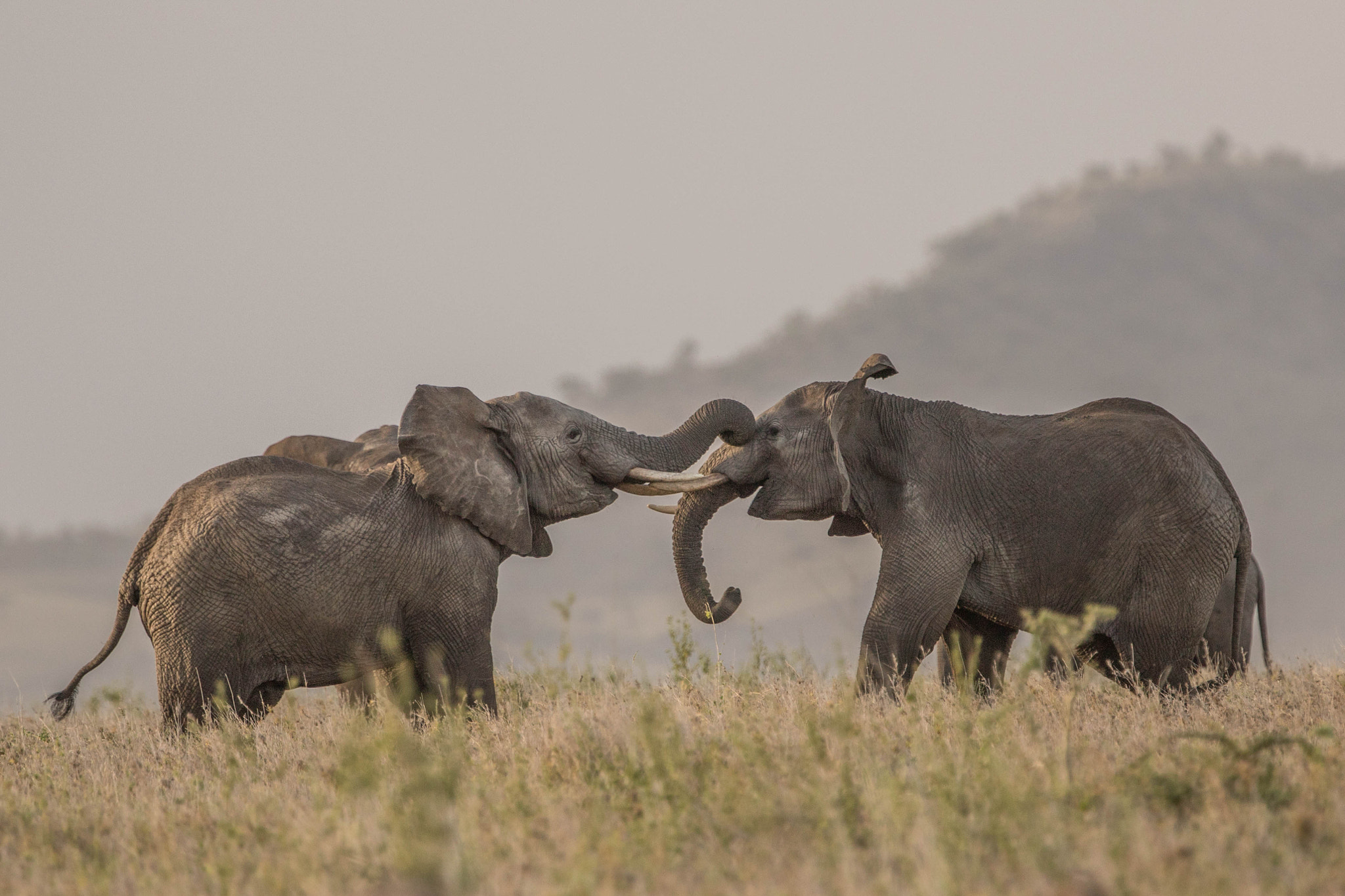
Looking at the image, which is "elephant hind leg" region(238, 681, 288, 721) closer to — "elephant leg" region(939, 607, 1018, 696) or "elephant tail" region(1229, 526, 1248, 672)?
"elephant leg" region(939, 607, 1018, 696)

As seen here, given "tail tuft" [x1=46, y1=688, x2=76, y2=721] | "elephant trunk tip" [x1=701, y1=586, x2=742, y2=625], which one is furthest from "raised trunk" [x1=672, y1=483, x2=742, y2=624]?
"tail tuft" [x1=46, y1=688, x2=76, y2=721]

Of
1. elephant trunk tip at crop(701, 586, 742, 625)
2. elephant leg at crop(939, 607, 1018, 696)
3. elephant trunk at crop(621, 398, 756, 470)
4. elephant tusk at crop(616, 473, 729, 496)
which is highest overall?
elephant trunk at crop(621, 398, 756, 470)

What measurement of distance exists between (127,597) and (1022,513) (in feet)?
21.4

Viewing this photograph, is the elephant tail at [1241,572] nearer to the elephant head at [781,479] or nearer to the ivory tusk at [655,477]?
the elephant head at [781,479]

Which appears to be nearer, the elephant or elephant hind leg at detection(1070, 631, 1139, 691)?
elephant hind leg at detection(1070, 631, 1139, 691)

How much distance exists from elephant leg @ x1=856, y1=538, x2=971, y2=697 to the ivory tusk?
1.74 m

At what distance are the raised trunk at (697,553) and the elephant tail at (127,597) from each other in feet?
12.8

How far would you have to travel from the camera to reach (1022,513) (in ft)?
32.4

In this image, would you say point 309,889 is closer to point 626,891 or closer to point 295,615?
point 626,891

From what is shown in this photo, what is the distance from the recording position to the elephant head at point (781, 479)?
10.3 meters

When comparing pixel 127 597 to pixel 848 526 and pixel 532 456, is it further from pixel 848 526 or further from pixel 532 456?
pixel 848 526

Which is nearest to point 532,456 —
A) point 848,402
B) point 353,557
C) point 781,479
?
point 353,557

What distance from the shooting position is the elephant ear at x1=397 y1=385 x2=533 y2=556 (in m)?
9.97

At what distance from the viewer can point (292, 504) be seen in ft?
31.9
